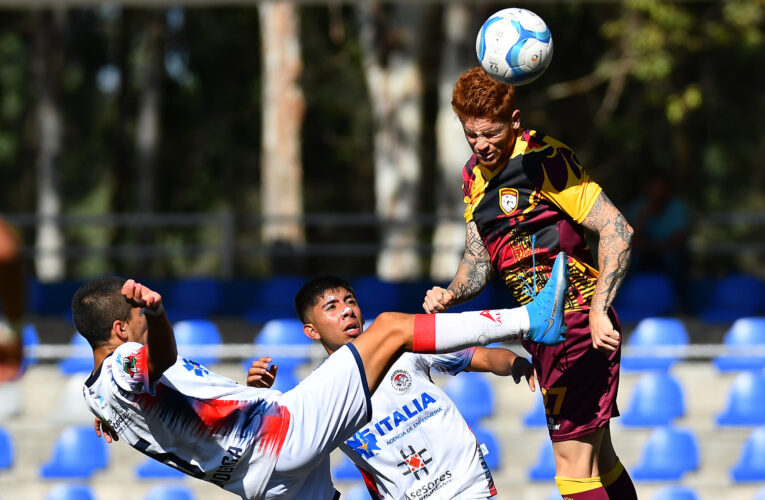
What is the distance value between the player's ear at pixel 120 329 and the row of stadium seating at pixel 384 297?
7.88m

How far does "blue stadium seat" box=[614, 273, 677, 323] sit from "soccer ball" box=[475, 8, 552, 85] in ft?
24.1

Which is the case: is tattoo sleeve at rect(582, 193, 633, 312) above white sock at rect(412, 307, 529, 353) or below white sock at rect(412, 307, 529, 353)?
above

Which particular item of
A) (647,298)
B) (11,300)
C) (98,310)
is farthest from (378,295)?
(11,300)

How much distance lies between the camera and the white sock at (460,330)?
451cm

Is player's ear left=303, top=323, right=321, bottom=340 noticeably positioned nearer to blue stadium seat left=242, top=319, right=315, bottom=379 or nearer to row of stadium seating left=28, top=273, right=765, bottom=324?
blue stadium seat left=242, top=319, right=315, bottom=379

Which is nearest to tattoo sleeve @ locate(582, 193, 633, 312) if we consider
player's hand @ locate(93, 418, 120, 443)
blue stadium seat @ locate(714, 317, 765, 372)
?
player's hand @ locate(93, 418, 120, 443)

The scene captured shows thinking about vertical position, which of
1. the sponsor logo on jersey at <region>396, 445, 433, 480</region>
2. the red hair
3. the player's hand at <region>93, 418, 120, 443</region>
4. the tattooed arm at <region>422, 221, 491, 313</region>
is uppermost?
the red hair

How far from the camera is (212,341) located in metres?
10.2

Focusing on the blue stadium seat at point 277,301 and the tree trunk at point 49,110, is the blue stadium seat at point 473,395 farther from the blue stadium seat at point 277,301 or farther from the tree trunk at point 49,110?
the tree trunk at point 49,110

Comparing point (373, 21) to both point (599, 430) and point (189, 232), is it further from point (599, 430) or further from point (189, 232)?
point (189, 232)

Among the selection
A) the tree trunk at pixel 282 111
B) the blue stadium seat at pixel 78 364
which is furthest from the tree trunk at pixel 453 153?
the blue stadium seat at pixel 78 364

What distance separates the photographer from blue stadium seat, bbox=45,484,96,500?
7906mm

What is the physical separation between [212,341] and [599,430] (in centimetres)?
571

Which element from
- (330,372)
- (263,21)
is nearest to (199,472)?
(330,372)
